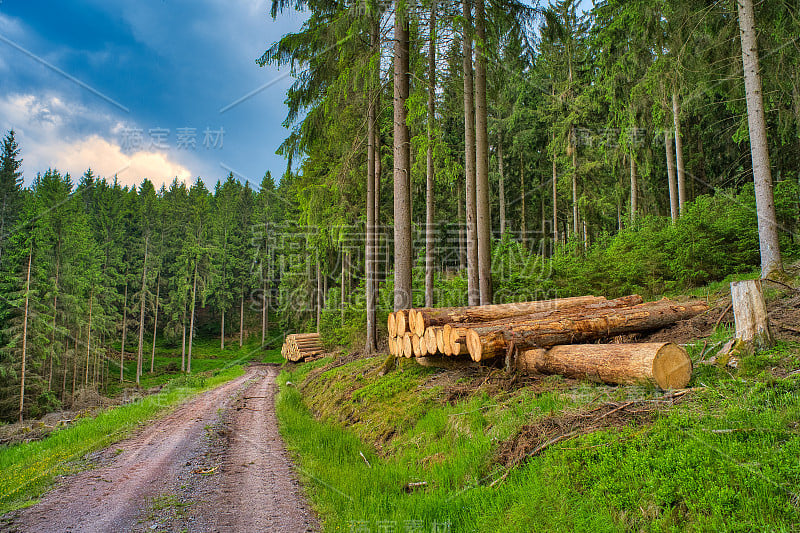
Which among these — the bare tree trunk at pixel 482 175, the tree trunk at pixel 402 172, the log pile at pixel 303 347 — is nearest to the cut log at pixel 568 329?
the bare tree trunk at pixel 482 175

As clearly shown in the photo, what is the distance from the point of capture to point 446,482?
4.01m

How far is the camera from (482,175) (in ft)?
36.0

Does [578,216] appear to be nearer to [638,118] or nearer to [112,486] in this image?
[638,118]

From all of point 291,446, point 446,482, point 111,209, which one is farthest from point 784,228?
point 111,209

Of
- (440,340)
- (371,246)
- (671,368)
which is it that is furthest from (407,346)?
(371,246)

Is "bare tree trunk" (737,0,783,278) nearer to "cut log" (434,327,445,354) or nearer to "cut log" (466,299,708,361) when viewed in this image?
"cut log" (466,299,708,361)

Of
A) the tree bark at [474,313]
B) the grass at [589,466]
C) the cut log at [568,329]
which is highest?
the tree bark at [474,313]

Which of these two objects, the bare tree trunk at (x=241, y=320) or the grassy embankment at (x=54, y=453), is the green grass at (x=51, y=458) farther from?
the bare tree trunk at (x=241, y=320)

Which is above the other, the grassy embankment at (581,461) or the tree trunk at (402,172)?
the tree trunk at (402,172)

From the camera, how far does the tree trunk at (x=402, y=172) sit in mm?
9945

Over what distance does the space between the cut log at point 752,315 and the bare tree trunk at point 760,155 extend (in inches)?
242

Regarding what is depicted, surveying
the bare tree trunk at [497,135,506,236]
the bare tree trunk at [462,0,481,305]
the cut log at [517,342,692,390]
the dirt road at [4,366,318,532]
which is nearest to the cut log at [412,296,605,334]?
the cut log at [517,342,692,390]

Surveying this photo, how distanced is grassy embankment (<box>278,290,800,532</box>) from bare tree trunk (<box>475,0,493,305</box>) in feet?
15.9

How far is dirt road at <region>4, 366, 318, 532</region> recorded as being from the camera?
12.6ft
